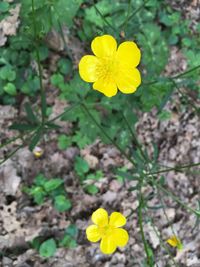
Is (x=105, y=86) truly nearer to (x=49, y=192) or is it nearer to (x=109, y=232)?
(x=109, y=232)

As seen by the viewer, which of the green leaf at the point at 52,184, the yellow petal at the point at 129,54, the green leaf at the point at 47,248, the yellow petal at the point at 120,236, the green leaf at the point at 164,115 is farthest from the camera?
the green leaf at the point at 164,115

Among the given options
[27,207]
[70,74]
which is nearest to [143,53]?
[70,74]

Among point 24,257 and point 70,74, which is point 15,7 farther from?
point 24,257

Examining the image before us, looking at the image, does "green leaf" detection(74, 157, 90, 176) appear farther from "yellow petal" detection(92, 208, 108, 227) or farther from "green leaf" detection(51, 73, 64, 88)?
"yellow petal" detection(92, 208, 108, 227)

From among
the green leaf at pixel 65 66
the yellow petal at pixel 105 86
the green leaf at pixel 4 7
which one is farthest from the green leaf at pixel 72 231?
the green leaf at pixel 4 7

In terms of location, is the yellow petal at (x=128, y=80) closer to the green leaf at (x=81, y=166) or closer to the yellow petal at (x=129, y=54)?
the yellow petal at (x=129, y=54)

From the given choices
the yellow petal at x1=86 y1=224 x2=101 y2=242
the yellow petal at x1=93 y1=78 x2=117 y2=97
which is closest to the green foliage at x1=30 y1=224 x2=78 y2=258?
the yellow petal at x1=86 y1=224 x2=101 y2=242
